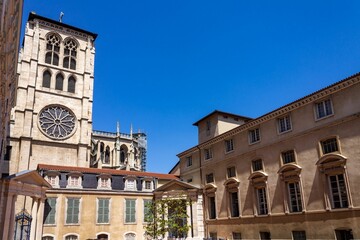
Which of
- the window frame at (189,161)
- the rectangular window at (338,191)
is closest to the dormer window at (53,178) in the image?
the window frame at (189,161)

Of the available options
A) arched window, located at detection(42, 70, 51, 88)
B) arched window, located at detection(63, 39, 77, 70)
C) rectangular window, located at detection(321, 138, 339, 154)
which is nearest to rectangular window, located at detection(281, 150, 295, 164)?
rectangular window, located at detection(321, 138, 339, 154)

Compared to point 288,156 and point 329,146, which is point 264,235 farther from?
point 329,146

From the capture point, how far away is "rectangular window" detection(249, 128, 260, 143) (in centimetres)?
2841

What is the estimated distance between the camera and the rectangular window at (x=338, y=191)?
20.8m

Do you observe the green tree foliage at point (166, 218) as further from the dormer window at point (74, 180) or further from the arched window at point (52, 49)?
the arched window at point (52, 49)

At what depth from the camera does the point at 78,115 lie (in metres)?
49.8

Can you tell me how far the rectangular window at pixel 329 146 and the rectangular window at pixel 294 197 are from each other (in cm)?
346

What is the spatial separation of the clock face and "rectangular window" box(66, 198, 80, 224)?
60.1 feet

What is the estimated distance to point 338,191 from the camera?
21.2m

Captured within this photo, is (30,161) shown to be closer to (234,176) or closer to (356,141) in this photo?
(234,176)

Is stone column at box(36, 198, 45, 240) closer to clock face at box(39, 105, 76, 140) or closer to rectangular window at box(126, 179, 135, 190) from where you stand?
rectangular window at box(126, 179, 135, 190)

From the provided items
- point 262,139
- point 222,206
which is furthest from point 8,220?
point 262,139

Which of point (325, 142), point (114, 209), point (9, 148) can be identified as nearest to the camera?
point (325, 142)

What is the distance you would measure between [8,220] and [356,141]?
24460 mm
